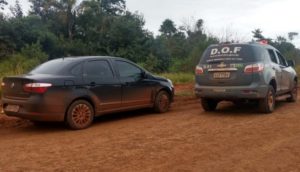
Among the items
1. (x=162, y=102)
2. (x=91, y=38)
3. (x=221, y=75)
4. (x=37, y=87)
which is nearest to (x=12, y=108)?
(x=37, y=87)

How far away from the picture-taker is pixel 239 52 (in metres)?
9.50

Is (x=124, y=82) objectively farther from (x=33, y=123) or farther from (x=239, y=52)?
(x=239, y=52)

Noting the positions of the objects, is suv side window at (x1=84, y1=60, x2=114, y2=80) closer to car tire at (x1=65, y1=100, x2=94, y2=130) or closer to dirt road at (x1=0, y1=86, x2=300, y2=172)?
car tire at (x1=65, y1=100, x2=94, y2=130)

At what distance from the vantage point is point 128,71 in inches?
372

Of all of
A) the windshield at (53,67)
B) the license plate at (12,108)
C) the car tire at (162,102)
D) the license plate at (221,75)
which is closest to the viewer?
the license plate at (12,108)

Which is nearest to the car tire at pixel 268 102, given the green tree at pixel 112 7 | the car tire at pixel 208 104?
the car tire at pixel 208 104

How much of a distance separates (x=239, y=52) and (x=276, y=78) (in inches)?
60.5

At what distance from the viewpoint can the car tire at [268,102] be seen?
31.4 feet

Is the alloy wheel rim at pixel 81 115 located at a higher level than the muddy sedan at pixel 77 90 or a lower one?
lower

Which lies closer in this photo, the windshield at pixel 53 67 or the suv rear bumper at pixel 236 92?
the windshield at pixel 53 67

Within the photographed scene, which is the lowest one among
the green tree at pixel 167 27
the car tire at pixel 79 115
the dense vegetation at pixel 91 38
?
the car tire at pixel 79 115

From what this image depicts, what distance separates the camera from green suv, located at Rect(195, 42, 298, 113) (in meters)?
9.24

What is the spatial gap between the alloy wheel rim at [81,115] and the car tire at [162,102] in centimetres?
236

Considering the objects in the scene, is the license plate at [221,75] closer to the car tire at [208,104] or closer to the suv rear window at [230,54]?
the suv rear window at [230,54]
